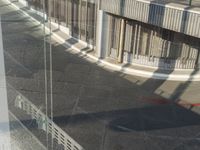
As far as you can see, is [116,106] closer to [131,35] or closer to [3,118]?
[131,35]

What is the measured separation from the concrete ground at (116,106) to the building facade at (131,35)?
52cm

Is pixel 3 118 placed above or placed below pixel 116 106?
above

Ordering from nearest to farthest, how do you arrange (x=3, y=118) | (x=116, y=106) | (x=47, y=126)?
(x=3, y=118)
(x=47, y=126)
(x=116, y=106)

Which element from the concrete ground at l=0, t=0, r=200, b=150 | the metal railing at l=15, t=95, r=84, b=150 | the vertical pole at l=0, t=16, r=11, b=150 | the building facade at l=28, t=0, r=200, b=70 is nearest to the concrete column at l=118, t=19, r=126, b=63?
the building facade at l=28, t=0, r=200, b=70

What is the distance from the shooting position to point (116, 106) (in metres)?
4.86

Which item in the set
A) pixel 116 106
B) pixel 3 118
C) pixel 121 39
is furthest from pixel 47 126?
pixel 121 39

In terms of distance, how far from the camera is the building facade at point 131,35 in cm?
568

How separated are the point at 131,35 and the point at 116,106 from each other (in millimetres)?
1866

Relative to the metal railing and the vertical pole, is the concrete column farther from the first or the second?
the vertical pole

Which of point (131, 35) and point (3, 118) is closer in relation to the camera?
point (3, 118)

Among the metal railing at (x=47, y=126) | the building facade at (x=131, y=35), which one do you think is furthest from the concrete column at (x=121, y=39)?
the metal railing at (x=47, y=126)

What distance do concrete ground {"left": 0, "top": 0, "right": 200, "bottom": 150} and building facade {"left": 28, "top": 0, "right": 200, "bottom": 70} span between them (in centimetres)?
52

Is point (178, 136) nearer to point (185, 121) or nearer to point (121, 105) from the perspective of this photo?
point (185, 121)

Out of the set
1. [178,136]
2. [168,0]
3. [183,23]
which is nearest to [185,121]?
[178,136]
